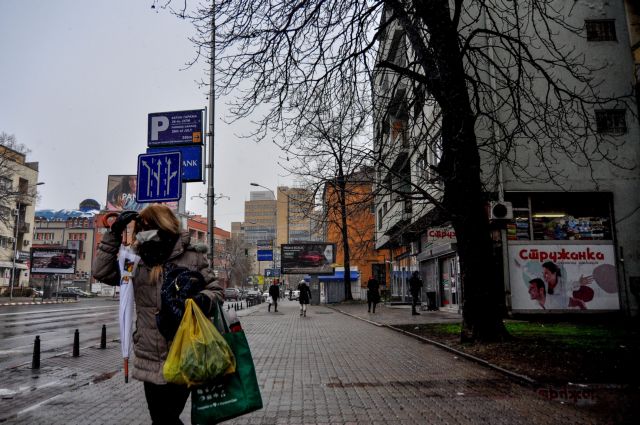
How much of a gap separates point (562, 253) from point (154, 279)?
1823 cm

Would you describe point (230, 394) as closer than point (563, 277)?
Yes

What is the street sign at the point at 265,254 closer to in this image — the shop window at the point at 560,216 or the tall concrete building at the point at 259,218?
the shop window at the point at 560,216

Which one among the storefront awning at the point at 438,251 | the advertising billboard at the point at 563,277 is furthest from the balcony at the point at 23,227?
the advertising billboard at the point at 563,277

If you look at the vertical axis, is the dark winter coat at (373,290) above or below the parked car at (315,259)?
below

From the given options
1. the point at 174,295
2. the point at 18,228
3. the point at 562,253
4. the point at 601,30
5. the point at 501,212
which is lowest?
the point at 174,295

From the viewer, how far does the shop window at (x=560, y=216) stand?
18688mm

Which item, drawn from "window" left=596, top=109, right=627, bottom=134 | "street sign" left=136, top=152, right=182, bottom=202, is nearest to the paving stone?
"street sign" left=136, top=152, right=182, bottom=202

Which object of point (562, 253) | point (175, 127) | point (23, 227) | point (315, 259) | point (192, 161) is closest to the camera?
point (175, 127)

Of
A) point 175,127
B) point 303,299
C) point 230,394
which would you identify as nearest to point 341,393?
point 230,394

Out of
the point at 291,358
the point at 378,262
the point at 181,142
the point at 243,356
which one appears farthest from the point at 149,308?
the point at 378,262

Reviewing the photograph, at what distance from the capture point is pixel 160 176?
326 inches

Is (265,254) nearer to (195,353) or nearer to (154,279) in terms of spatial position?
(154,279)

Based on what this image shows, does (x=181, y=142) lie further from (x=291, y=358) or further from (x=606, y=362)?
(x=606, y=362)

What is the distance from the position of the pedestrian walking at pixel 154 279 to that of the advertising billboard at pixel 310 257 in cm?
3648
